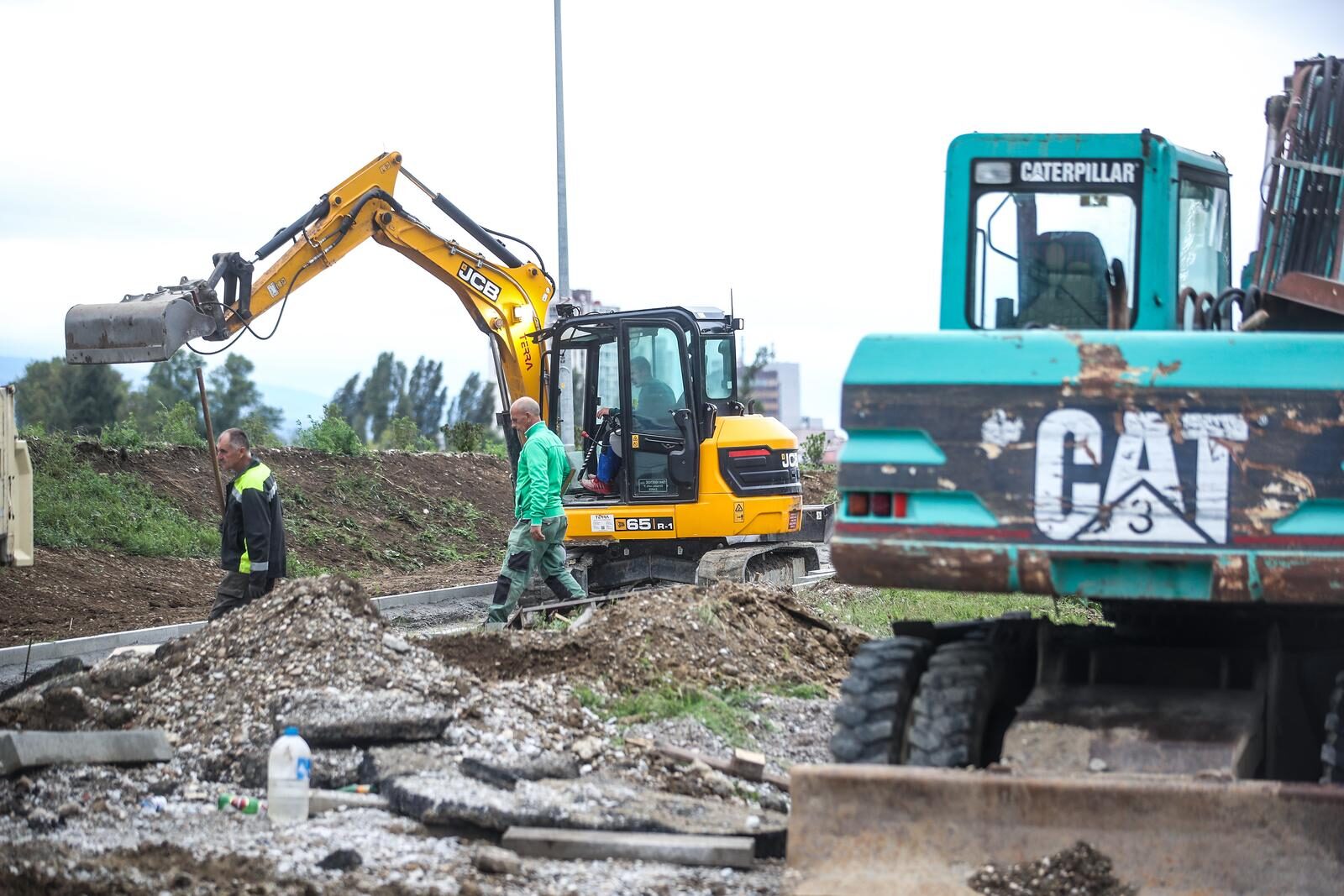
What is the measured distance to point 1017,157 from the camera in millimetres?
6355

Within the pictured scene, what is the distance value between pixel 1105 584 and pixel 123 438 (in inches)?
747

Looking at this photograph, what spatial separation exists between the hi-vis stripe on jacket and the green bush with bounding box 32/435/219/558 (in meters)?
7.93

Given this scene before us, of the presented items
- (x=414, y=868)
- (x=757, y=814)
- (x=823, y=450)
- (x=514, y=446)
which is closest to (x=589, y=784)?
(x=757, y=814)

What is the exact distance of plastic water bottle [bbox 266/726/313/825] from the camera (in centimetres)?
671

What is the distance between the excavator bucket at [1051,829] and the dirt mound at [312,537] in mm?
9906

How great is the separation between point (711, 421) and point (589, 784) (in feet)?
25.0

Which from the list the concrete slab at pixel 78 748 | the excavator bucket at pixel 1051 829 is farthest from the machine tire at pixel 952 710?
the concrete slab at pixel 78 748

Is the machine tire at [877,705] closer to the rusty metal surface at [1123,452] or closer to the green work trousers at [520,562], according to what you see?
the rusty metal surface at [1123,452]

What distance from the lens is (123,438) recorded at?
852 inches

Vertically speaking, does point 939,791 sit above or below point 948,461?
below

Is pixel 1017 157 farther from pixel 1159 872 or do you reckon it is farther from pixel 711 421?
pixel 711 421

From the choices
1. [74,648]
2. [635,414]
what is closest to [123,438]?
[74,648]

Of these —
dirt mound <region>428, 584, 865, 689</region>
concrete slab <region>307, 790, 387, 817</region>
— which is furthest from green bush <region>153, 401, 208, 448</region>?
concrete slab <region>307, 790, 387, 817</region>

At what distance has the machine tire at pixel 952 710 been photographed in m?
5.52
